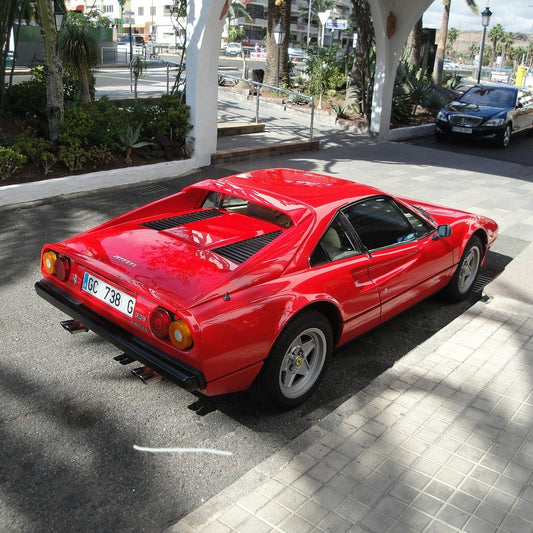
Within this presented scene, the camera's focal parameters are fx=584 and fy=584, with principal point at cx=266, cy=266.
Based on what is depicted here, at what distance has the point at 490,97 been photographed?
1638cm

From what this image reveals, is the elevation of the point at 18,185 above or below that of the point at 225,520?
above

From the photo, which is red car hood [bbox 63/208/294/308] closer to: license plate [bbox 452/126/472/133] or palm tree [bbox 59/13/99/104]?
palm tree [bbox 59/13/99/104]

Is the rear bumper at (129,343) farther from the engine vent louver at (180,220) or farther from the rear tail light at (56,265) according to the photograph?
the engine vent louver at (180,220)

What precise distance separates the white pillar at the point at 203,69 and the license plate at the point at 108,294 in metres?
7.47

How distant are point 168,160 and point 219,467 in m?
8.01

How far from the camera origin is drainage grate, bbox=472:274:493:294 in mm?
6059

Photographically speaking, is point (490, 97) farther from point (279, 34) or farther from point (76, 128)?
point (76, 128)

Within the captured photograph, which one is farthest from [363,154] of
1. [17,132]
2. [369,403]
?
[369,403]

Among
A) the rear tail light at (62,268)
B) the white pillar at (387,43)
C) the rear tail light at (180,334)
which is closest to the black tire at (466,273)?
the rear tail light at (180,334)

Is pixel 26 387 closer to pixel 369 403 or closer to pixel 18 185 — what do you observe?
pixel 369 403

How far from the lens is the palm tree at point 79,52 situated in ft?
37.4

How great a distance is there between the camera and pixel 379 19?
1448 centimetres

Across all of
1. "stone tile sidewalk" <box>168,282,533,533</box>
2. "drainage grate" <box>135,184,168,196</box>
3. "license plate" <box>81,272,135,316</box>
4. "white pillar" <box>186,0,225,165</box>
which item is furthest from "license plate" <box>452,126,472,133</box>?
"license plate" <box>81,272,135,316</box>

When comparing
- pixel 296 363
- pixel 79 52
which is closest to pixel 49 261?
pixel 296 363
